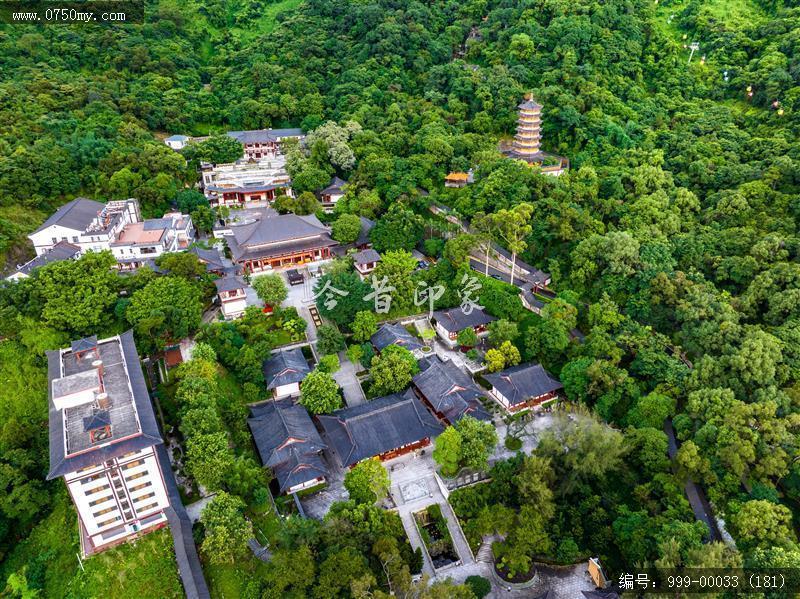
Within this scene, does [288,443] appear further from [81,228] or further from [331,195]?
[331,195]

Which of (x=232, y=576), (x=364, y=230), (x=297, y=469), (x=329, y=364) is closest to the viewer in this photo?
(x=232, y=576)

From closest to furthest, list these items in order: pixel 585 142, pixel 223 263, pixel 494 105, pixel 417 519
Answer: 1. pixel 417 519
2. pixel 223 263
3. pixel 585 142
4. pixel 494 105

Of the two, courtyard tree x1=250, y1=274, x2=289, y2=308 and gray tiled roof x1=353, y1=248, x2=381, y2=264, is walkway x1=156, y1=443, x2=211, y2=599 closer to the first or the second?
courtyard tree x1=250, y1=274, x2=289, y2=308

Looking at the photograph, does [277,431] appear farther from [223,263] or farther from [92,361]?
[223,263]

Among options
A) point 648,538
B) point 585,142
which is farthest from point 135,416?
point 585,142

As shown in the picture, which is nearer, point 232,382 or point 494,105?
point 232,382

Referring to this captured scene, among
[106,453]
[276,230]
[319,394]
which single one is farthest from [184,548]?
[276,230]

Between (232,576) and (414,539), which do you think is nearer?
(232,576)
